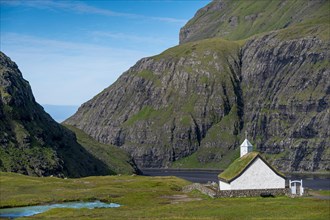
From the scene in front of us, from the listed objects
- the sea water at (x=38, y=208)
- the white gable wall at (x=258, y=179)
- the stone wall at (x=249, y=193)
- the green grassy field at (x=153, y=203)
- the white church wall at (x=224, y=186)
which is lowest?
the sea water at (x=38, y=208)

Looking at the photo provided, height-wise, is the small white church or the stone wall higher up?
the small white church

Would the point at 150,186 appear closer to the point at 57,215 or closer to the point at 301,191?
the point at 301,191

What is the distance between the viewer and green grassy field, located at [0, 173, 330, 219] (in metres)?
77.0

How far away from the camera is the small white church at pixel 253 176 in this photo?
10844cm

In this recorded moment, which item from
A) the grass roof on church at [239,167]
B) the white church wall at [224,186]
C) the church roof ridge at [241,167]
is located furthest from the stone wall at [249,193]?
the grass roof on church at [239,167]

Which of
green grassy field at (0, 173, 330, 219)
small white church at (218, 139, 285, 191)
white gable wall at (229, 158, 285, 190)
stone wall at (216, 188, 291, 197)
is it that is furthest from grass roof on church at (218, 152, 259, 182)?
green grassy field at (0, 173, 330, 219)

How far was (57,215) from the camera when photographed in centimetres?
8675

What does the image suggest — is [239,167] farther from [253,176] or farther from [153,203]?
[153,203]

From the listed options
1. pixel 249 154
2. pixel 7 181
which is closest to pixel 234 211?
pixel 249 154

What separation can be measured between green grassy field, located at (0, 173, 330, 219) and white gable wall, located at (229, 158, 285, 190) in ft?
22.4

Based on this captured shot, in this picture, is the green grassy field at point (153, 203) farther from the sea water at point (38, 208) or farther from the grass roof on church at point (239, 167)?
the grass roof on church at point (239, 167)

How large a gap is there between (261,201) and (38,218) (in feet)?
120

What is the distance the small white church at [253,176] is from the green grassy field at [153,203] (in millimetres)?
6336

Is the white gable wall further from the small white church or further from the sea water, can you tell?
the sea water
